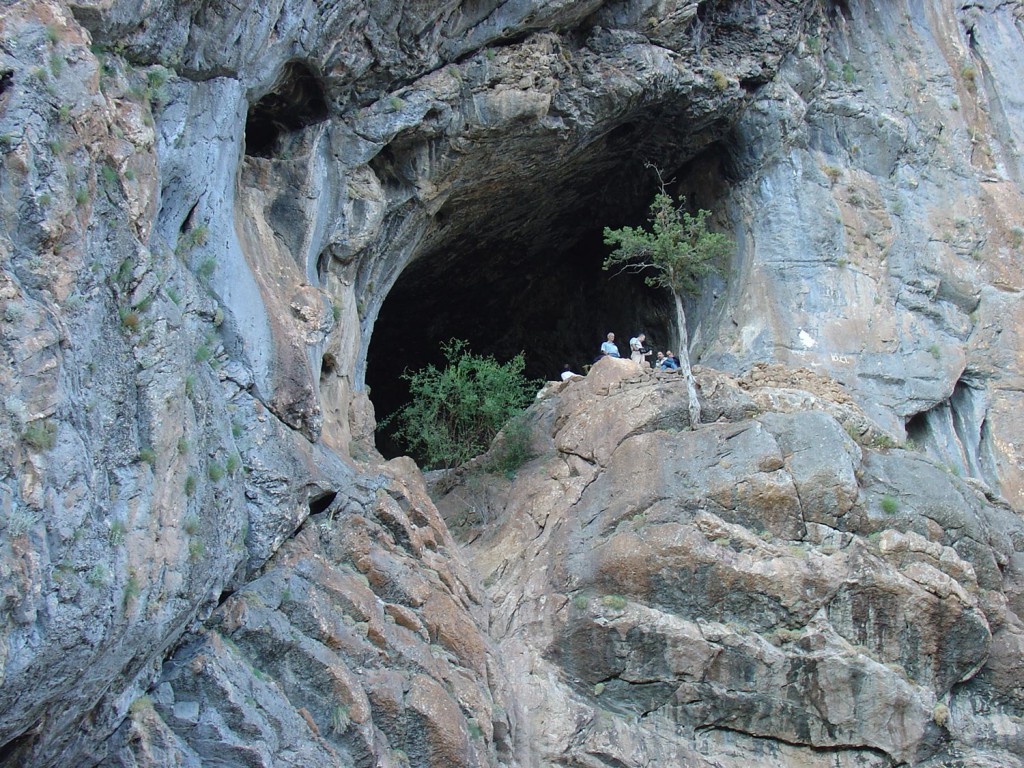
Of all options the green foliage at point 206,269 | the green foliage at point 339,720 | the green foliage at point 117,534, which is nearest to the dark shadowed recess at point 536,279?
the green foliage at point 206,269

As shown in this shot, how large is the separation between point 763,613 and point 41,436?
988cm

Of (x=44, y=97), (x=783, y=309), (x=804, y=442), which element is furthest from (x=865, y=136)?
(x=44, y=97)

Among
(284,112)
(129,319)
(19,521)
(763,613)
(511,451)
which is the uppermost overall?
(284,112)

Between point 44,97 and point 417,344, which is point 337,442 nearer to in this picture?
point 44,97

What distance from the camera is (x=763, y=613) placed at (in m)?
15.8

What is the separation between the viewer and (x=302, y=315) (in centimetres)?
1619

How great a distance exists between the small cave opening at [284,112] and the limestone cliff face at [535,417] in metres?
0.05

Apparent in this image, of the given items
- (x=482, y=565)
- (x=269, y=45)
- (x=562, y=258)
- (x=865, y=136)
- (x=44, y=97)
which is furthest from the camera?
(x=562, y=258)

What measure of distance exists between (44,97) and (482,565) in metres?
9.26

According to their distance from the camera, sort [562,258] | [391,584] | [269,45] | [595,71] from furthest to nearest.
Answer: [562,258] → [595,71] → [269,45] → [391,584]

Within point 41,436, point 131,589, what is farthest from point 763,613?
point 41,436

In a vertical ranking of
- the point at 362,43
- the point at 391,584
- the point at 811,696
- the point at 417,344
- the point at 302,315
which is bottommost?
the point at 811,696

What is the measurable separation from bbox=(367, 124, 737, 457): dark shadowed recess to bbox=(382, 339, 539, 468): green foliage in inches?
115

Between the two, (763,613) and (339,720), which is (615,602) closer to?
(763,613)
